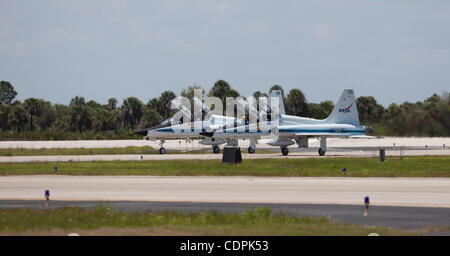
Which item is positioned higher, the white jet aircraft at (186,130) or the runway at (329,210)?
the white jet aircraft at (186,130)

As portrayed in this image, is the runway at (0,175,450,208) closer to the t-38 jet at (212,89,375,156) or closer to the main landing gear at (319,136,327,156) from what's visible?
the main landing gear at (319,136,327,156)

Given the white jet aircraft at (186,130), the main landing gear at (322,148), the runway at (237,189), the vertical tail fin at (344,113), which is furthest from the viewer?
the white jet aircraft at (186,130)

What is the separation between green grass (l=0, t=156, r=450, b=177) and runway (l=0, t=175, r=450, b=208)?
219 centimetres

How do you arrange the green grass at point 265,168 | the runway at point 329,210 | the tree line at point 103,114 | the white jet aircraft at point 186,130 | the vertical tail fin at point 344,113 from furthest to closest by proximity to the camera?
the tree line at point 103,114
the white jet aircraft at point 186,130
the vertical tail fin at point 344,113
the green grass at point 265,168
the runway at point 329,210

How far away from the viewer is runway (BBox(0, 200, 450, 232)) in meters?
18.0

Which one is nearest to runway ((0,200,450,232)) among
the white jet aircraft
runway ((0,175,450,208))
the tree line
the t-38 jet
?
runway ((0,175,450,208))

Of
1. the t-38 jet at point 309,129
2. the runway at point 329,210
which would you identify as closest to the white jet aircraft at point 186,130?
the t-38 jet at point 309,129

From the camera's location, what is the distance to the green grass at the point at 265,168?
35344 millimetres

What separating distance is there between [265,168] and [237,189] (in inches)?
421

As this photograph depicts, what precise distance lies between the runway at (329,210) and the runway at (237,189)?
3.42 feet

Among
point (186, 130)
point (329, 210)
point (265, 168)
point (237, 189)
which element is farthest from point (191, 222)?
point (186, 130)

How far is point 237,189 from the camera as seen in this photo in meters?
27.6

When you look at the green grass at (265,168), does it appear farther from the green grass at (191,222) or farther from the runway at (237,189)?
the green grass at (191,222)

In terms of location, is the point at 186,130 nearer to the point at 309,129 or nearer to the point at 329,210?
the point at 309,129
